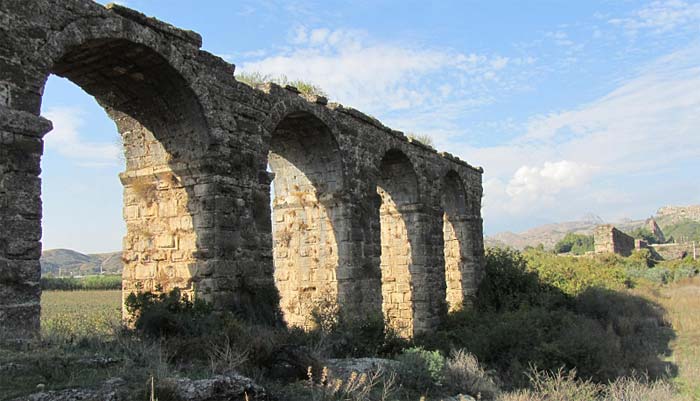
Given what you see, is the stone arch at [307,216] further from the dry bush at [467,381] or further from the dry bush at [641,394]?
the dry bush at [641,394]

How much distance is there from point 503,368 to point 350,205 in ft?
12.4

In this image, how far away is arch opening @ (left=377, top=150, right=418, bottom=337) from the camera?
544 inches

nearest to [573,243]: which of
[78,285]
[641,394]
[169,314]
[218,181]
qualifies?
[78,285]

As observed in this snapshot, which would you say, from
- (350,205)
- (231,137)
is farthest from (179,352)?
(350,205)

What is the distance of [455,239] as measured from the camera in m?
17.5

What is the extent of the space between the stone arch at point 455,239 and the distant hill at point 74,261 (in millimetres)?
51295

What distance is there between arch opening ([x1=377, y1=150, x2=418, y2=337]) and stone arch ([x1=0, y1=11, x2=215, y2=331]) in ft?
21.2

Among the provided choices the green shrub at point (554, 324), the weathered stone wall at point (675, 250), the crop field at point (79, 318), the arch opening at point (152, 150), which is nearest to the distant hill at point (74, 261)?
the crop field at point (79, 318)

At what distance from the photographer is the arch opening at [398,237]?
544 inches

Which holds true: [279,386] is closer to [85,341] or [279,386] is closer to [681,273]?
[85,341]

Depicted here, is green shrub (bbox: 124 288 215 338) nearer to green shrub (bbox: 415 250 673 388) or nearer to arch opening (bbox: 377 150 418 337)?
green shrub (bbox: 415 250 673 388)

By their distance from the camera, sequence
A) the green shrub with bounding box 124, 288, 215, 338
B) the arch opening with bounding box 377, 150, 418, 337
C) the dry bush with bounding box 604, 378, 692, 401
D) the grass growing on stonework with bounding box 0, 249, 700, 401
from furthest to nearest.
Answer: the arch opening with bounding box 377, 150, 418, 337
the dry bush with bounding box 604, 378, 692, 401
the green shrub with bounding box 124, 288, 215, 338
the grass growing on stonework with bounding box 0, 249, 700, 401

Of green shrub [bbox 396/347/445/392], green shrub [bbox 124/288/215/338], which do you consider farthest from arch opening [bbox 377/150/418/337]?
green shrub [bbox 124/288/215/338]

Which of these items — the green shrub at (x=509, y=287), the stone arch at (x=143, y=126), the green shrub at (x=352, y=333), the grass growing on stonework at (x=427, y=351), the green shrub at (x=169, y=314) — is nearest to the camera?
the grass growing on stonework at (x=427, y=351)
